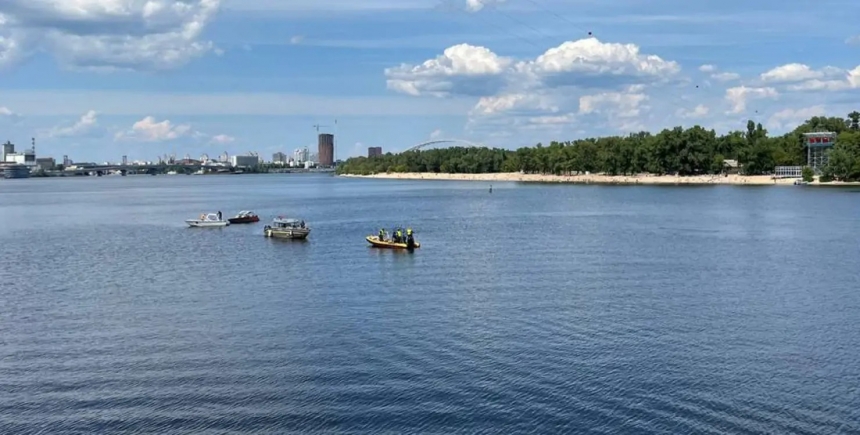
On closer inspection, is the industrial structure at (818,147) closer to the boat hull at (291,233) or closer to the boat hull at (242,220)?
the boat hull at (242,220)

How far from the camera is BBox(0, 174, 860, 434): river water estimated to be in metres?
25.4

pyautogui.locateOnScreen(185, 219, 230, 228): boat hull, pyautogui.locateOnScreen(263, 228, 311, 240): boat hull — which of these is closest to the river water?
pyautogui.locateOnScreen(263, 228, 311, 240): boat hull

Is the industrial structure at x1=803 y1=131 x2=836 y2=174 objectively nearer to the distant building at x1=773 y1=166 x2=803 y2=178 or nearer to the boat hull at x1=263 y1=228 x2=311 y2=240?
the distant building at x1=773 y1=166 x2=803 y2=178

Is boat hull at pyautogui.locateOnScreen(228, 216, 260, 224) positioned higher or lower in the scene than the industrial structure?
lower

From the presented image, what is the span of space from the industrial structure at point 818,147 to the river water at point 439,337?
116 m

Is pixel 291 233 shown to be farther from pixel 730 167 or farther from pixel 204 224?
pixel 730 167

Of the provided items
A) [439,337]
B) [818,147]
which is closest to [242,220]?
[439,337]

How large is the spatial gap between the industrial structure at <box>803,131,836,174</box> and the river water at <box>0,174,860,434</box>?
11567 cm

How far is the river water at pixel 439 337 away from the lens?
25.4 meters

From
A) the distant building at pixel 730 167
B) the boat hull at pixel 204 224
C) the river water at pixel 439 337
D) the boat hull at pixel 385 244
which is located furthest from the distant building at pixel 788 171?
the boat hull at pixel 385 244

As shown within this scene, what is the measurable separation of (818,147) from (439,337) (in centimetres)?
16625

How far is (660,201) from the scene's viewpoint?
405 ft

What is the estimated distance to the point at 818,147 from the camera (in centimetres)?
17838

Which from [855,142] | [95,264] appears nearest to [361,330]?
[95,264]
